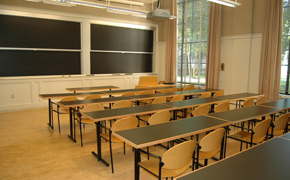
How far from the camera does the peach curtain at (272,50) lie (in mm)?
6117

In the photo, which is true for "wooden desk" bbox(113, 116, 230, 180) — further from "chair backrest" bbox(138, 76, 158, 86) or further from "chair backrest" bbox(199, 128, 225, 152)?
"chair backrest" bbox(138, 76, 158, 86)

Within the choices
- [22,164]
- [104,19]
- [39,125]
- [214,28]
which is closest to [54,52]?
[104,19]

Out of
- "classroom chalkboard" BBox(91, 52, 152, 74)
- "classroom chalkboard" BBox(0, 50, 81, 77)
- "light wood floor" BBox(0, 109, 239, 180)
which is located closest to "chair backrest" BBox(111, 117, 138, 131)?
"light wood floor" BBox(0, 109, 239, 180)

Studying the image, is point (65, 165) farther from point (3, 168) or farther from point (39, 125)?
point (39, 125)

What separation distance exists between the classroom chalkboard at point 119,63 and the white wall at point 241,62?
12.1 feet

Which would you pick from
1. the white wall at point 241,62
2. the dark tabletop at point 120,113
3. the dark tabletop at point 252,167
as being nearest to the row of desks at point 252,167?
the dark tabletop at point 252,167

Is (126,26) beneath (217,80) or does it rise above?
above

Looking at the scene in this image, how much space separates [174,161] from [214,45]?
21.1ft

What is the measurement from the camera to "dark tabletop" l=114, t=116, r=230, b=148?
2295mm

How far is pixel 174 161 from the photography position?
217 centimetres

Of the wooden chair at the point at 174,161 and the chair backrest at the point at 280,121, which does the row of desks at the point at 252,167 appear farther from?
the chair backrest at the point at 280,121

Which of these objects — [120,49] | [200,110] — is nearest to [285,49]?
[200,110]

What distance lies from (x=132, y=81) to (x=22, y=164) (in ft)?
21.4

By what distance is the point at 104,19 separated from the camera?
861 centimetres
